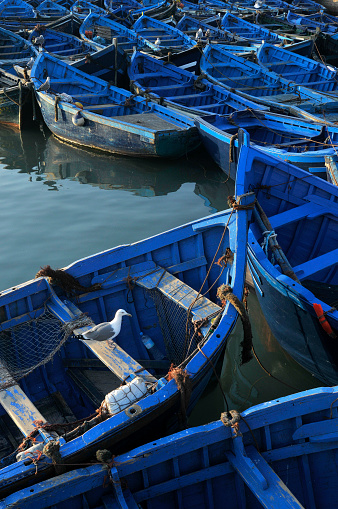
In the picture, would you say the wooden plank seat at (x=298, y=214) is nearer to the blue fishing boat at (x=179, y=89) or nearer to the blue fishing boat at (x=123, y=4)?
the blue fishing boat at (x=179, y=89)

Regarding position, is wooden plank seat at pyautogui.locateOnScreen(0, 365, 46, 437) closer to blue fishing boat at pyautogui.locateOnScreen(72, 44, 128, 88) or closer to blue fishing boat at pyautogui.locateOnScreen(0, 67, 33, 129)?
→ blue fishing boat at pyautogui.locateOnScreen(0, 67, 33, 129)

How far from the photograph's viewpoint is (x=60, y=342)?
606cm

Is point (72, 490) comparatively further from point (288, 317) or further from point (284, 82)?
point (284, 82)

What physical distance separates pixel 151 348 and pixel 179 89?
10800 mm

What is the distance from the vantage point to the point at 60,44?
65.8 feet

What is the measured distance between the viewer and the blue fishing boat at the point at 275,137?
9953mm

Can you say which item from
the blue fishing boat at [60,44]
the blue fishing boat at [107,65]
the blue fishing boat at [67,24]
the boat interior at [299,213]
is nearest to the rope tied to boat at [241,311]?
the boat interior at [299,213]

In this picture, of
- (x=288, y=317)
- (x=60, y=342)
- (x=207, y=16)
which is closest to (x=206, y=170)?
(x=288, y=317)

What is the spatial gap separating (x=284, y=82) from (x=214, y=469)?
44.2ft

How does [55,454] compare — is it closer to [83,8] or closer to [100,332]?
[100,332]

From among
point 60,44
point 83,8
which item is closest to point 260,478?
point 60,44

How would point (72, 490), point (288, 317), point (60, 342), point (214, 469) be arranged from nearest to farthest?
point (72, 490)
point (214, 469)
point (60, 342)
point (288, 317)

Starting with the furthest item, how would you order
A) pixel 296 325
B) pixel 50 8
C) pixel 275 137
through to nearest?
pixel 50 8, pixel 275 137, pixel 296 325

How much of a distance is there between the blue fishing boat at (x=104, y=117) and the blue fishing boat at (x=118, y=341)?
5.96m
